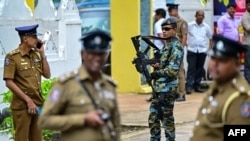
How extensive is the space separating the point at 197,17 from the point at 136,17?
1.37 m

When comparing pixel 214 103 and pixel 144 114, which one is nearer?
pixel 214 103

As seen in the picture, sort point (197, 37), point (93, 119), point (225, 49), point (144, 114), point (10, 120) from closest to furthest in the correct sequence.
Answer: point (93, 119) → point (225, 49) → point (10, 120) → point (144, 114) → point (197, 37)

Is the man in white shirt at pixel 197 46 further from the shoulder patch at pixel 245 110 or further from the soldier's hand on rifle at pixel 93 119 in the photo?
the soldier's hand on rifle at pixel 93 119

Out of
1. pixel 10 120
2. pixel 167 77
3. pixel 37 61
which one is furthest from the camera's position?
pixel 10 120

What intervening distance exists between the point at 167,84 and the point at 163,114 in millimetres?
432

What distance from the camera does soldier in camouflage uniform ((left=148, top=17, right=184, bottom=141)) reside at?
10.0 meters

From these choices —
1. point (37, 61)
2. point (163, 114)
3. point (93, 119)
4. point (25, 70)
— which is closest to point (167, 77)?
point (163, 114)

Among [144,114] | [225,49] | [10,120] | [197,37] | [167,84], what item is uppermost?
[225,49]

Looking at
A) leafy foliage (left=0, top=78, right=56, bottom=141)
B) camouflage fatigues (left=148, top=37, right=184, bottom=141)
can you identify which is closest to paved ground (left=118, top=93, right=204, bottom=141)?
camouflage fatigues (left=148, top=37, right=184, bottom=141)

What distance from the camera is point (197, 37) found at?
17.0 metres

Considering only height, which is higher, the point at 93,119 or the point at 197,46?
the point at 93,119

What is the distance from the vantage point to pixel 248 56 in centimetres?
1523

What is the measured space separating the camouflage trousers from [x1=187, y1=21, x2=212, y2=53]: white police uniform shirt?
6814 millimetres

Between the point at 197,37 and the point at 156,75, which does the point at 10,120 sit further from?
the point at 197,37
